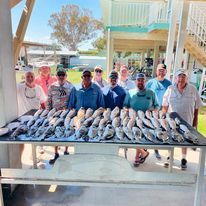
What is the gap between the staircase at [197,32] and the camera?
7777mm

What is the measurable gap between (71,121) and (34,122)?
41 centimetres

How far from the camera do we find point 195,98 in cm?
333

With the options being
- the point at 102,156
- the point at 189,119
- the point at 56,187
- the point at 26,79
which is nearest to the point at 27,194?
the point at 56,187

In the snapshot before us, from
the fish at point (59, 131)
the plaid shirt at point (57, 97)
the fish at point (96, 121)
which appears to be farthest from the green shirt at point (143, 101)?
the fish at point (59, 131)

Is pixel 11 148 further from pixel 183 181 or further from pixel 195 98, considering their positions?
pixel 195 98

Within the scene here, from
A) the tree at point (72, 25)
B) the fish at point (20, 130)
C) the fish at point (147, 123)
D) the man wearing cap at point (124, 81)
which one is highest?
the tree at point (72, 25)

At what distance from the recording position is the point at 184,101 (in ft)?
10.7

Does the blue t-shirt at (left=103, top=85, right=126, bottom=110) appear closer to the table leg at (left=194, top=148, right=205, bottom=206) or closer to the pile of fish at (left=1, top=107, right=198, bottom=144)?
the pile of fish at (left=1, top=107, right=198, bottom=144)

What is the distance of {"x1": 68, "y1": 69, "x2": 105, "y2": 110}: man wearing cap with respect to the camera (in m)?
3.14

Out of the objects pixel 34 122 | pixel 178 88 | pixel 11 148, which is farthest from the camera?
→ pixel 178 88

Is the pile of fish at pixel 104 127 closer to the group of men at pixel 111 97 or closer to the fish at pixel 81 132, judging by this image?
the fish at pixel 81 132

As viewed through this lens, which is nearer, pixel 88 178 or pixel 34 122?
pixel 88 178

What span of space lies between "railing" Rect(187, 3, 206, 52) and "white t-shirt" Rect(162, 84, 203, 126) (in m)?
5.49

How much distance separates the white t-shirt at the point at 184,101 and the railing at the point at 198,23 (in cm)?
549
